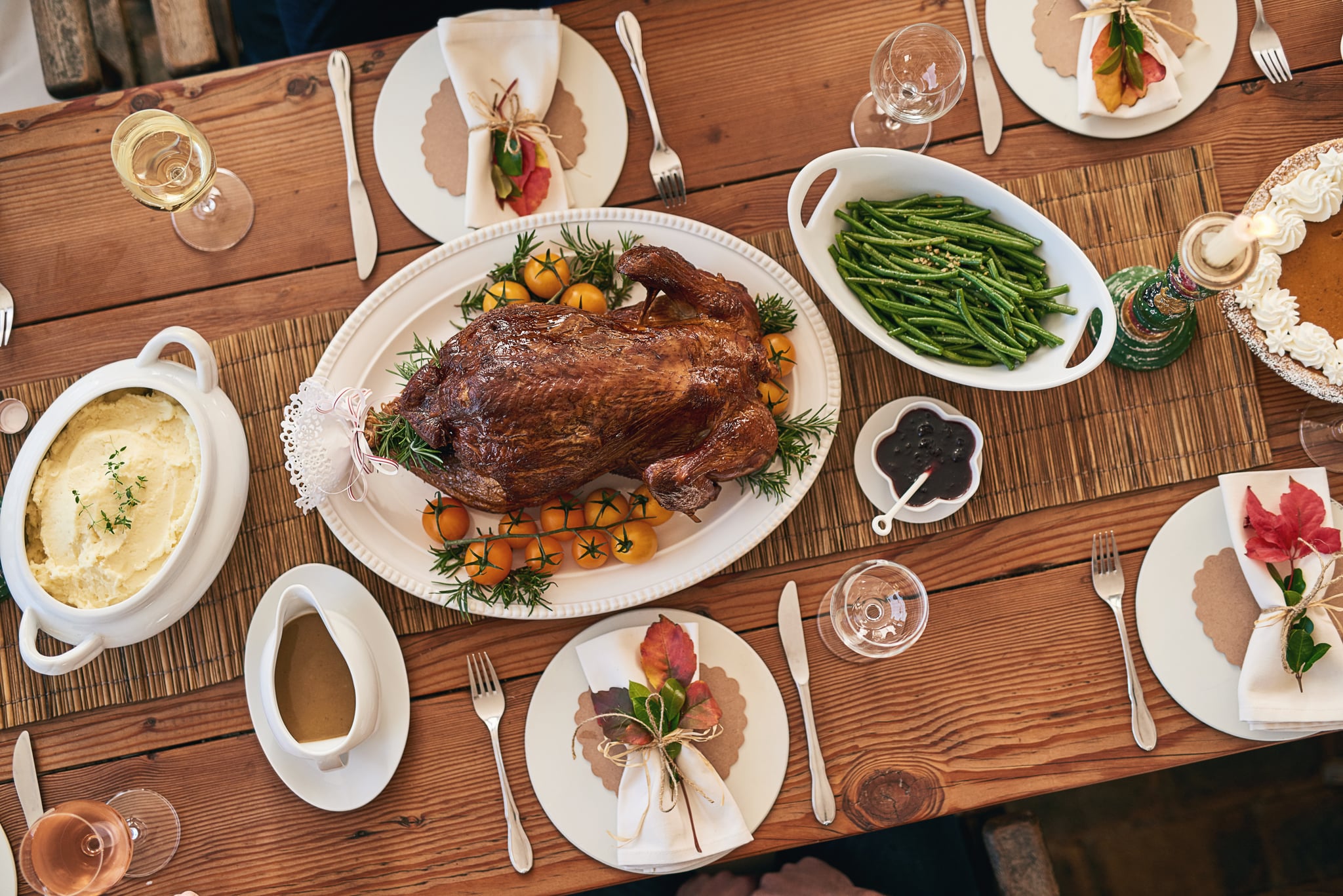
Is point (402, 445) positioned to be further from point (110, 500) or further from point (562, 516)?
point (110, 500)

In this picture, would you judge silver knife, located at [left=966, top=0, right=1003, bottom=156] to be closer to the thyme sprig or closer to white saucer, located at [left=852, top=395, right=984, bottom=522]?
white saucer, located at [left=852, top=395, right=984, bottom=522]

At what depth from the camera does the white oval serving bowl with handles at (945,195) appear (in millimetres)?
1656

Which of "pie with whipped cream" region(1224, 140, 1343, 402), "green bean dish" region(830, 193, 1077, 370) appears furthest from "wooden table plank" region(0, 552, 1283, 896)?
"green bean dish" region(830, 193, 1077, 370)

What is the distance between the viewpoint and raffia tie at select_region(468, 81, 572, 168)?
1.89 metres

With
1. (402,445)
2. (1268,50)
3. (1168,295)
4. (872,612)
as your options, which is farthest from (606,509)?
(1268,50)

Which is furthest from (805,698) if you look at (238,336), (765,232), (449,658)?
(238,336)

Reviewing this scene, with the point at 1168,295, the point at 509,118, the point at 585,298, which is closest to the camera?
the point at 1168,295

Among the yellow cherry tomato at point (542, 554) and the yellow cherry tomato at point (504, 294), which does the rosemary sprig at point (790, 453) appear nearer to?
the yellow cherry tomato at point (542, 554)

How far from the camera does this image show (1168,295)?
170cm

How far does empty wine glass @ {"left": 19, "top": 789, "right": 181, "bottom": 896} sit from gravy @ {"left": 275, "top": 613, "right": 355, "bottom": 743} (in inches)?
17.9

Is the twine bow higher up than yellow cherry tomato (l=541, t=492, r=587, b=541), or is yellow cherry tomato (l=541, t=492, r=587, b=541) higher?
the twine bow

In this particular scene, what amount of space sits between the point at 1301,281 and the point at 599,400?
1.61 meters

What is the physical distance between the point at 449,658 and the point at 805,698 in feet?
2.81

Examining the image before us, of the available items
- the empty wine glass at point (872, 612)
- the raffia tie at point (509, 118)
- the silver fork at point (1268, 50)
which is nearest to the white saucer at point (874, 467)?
the empty wine glass at point (872, 612)
